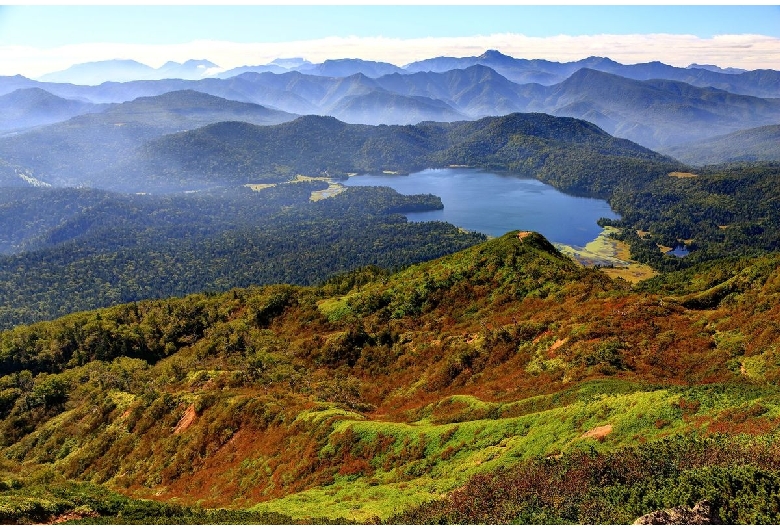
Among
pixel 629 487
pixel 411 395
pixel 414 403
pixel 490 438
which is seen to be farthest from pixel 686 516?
pixel 411 395

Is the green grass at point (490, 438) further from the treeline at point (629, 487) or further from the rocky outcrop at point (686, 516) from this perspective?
the rocky outcrop at point (686, 516)

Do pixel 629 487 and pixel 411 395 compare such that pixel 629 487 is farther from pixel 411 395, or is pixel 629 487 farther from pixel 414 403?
pixel 411 395

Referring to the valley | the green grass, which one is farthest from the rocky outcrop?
the green grass

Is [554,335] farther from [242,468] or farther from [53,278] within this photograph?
[53,278]

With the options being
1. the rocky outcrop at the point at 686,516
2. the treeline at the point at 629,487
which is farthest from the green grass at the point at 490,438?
→ the rocky outcrop at the point at 686,516

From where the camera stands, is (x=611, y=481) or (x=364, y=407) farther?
(x=364, y=407)

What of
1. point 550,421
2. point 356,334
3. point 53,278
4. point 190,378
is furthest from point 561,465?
point 53,278

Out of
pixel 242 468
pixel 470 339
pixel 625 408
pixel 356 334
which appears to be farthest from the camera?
pixel 356 334
